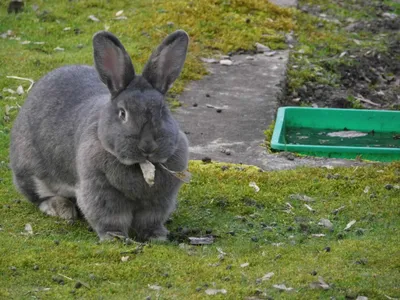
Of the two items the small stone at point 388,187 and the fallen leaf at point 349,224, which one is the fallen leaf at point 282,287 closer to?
the fallen leaf at point 349,224

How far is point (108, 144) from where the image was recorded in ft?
21.3

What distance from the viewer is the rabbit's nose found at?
20.5 ft

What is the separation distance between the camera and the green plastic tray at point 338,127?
9602mm

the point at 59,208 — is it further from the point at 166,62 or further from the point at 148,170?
the point at 166,62

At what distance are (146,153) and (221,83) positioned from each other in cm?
470

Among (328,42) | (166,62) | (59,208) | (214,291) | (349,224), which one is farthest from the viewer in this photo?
(328,42)

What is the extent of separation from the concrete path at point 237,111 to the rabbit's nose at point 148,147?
2.47 metres

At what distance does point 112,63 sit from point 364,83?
543 cm

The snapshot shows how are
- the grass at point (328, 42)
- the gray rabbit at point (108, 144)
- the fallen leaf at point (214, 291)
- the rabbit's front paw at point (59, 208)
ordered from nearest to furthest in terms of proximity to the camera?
the fallen leaf at point (214, 291) → the gray rabbit at point (108, 144) → the rabbit's front paw at point (59, 208) → the grass at point (328, 42)

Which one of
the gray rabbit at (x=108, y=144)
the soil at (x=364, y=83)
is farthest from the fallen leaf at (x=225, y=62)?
the gray rabbit at (x=108, y=144)

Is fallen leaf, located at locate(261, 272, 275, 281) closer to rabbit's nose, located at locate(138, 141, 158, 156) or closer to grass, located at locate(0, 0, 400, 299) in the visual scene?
grass, located at locate(0, 0, 400, 299)

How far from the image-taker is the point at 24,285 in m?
5.86

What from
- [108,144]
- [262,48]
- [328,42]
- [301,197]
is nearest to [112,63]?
[108,144]

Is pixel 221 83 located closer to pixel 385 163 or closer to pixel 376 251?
pixel 385 163
